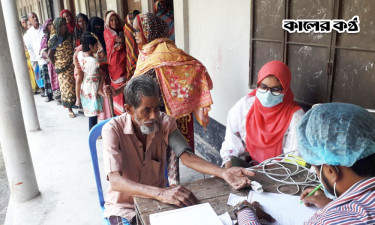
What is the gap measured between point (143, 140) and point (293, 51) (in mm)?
1366

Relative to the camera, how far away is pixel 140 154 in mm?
1798

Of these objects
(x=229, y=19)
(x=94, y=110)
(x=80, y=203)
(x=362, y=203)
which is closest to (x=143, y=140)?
(x=362, y=203)

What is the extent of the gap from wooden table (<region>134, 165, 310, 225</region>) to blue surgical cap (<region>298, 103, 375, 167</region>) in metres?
0.46

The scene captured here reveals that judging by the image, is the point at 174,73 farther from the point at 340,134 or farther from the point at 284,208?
the point at 340,134

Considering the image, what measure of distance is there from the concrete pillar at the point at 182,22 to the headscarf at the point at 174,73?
104 centimetres

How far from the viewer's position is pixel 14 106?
9.50ft

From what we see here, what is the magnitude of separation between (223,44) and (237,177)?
2097 millimetres

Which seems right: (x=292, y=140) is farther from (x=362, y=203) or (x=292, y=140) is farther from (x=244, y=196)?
(x=362, y=203)

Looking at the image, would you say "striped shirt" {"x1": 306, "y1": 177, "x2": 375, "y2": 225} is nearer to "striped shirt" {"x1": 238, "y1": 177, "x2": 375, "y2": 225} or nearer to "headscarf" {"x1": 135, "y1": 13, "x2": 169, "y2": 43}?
"striped shirt" {"x1": 238, "y1": 177, "x2": 375, "y2": 225}

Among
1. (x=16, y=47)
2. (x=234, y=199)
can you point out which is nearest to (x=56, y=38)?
(x=16, y=47)

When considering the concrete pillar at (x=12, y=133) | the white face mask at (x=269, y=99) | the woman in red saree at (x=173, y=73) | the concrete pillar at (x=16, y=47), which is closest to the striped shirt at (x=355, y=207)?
the white face mask at (x=269, y=99)

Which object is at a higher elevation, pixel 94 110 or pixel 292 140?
pixel 292 140

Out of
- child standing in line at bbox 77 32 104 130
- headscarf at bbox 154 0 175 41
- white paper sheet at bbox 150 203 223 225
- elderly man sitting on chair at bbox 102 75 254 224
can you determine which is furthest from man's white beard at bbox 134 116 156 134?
headscarf at bbox 154 0 175 41

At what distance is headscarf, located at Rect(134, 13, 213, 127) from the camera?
280 centimetres
